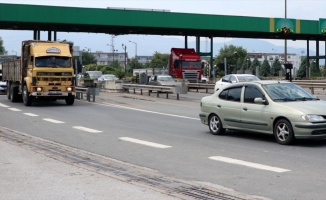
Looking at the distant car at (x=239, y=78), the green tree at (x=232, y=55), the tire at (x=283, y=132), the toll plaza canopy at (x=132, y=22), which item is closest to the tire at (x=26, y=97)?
the distant car at (x=239, y=78)

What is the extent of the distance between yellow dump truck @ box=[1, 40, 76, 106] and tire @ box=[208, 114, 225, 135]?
1226 cm

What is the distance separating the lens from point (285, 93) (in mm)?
12000

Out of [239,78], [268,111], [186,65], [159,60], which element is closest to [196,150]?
[268,111]

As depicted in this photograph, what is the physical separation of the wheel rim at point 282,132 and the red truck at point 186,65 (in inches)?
1326

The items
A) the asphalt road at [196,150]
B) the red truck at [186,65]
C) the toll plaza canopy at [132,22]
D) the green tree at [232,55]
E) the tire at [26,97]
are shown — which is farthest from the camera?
the green tree at [232,55]

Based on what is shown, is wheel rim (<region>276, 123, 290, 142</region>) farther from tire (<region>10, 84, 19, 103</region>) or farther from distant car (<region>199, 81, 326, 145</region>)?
tire (<region>10, 84, 19, 103</region>)

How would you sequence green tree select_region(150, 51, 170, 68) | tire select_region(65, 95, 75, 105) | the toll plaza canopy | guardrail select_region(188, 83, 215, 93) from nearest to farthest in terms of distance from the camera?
tire select_region(65, 95, 75, 105) → guardrail select_region(188, 83, 215, 93) → the toll plaza canopy → green tree select_region(150, 51, 170, 68)

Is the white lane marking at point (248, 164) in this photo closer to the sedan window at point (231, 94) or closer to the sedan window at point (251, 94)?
the sedan window at point (251, 94)

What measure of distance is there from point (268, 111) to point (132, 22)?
3400 cm

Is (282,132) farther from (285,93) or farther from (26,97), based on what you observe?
(26,97)

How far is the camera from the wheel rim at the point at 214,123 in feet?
43.7

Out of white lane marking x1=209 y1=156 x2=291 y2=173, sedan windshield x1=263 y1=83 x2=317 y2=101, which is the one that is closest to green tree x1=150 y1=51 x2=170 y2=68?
sedan windshield x1=263 y1=83 x2=317 y2=101

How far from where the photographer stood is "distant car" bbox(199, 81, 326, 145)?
424 inches

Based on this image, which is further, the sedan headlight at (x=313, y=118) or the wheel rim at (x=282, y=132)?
the wheel rim at (x=282, y=132)
